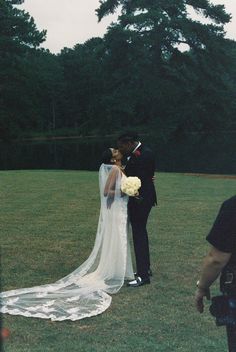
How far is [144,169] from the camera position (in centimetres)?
792

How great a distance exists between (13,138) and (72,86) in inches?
796

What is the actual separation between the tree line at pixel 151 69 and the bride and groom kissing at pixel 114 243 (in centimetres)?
4618

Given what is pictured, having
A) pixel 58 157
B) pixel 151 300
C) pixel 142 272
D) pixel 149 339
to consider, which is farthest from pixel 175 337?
pixel 58 157

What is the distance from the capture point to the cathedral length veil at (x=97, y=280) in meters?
Answer: 6.75

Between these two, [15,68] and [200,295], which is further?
[15,68]

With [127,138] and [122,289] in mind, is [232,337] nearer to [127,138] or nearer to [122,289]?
[122,289]

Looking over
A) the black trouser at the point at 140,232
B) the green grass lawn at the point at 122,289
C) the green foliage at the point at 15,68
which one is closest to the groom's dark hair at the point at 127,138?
the black trouser at the point at 140,232

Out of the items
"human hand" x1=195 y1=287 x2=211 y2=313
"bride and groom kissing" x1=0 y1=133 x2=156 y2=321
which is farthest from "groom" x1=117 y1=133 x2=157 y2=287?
"human hand" x1=195 y1=287 x2=211 y2=313

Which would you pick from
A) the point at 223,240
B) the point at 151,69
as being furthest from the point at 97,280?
the point at 151,69

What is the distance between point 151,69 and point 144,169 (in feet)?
166

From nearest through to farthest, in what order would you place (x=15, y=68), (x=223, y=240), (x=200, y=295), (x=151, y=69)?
(x=223, y=240) < (x=200, y=295) < (x=151, y=69) < (x=15, y=68)

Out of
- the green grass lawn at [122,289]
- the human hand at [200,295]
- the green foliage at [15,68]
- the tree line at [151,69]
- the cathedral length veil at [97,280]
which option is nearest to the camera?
the human hand at [200,295]

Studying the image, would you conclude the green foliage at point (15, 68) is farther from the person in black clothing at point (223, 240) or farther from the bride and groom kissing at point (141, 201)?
the person in black clothing at point (223, 240)

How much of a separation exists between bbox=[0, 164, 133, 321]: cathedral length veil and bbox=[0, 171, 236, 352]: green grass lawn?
0.21 m
